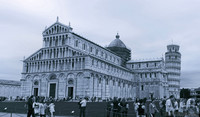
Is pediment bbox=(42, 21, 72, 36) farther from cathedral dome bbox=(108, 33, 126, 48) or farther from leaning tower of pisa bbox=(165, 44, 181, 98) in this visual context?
leaning tower of pisa bbox=(165, 44, 181, 98)

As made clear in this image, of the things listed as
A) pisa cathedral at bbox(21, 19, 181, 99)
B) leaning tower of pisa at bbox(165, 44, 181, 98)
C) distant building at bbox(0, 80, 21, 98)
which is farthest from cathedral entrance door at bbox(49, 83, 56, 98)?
leaning tower of pisa at bbox(165, 44, 181, 98)

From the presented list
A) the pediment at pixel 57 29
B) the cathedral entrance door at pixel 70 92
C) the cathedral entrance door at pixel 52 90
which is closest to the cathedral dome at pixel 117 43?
the pediment at pixel 57 29

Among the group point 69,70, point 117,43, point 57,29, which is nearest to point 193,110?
point 69,70

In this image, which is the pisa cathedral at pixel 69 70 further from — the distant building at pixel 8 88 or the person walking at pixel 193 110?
the distant building at pixel 8 88

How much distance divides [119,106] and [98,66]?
116 feet

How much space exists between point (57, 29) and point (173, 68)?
193ft

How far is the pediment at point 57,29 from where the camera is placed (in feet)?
179

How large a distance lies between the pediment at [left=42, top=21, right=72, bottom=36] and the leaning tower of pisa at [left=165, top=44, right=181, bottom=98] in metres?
56.2

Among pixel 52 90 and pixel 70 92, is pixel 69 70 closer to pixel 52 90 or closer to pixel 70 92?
pixel 70 92

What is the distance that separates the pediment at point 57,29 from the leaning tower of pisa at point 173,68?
2214 inches

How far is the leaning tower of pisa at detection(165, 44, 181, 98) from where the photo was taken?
9525cm

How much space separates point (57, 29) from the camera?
184ft

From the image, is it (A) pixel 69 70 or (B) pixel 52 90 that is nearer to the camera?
(A) pixel 69 70

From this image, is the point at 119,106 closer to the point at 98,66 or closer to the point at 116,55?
the point at 98,66
